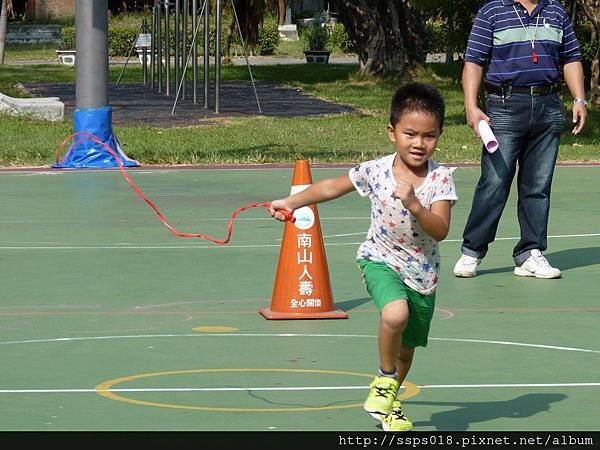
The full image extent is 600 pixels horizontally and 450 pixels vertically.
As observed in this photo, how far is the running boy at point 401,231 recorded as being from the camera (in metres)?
5.86

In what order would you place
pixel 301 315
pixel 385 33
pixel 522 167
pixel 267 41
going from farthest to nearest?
pixel 267 41, pixel 385 33, pixel 522 167, pixel 301 315

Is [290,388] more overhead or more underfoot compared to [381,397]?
more underfoot

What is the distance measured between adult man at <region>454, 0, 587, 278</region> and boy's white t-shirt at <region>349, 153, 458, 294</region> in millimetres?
3755

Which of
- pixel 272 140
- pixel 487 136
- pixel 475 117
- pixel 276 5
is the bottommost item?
pixel 272 140

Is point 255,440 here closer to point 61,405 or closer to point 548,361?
point 61,405

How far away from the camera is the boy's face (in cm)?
589

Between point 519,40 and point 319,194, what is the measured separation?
4.16 meters

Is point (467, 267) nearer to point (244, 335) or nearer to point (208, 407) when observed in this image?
point (244, 335)

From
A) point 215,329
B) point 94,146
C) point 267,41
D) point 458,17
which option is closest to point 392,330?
point 215,329

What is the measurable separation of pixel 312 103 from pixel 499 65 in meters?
20.8

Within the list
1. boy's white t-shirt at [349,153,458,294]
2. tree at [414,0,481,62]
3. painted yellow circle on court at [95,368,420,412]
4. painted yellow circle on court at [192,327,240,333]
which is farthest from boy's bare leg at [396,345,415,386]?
tree at [414,0,481,62]

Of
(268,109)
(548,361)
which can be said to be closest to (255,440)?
(548,361)

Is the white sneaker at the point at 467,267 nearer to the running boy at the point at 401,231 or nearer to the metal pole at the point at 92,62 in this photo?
the running boy at the point at 401,231

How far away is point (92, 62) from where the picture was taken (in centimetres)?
1925
